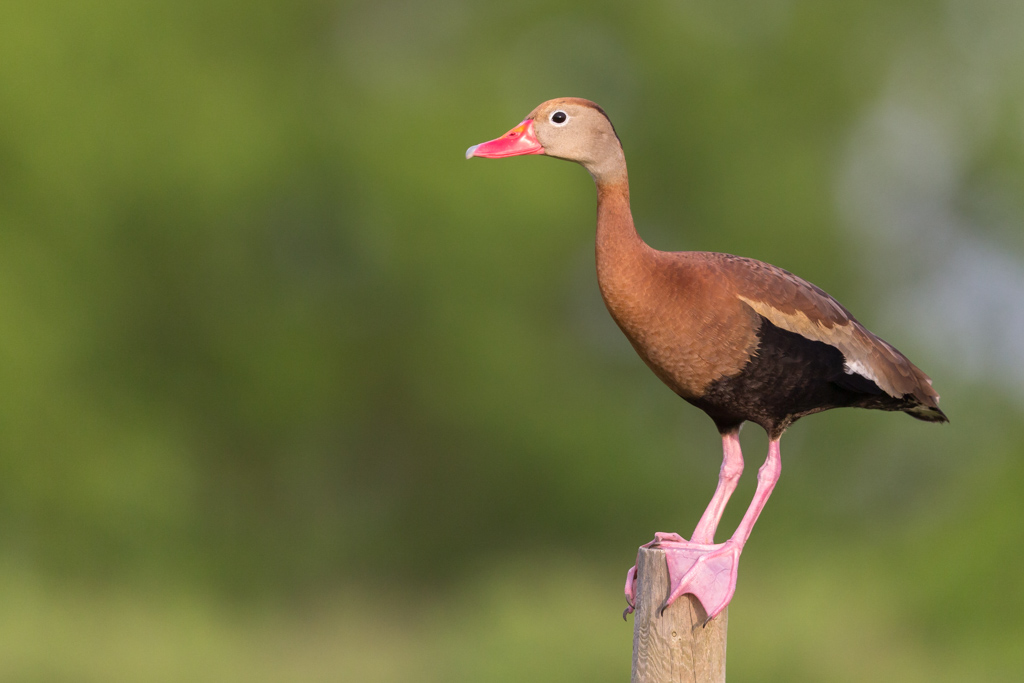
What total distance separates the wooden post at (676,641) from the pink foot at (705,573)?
0.03 m

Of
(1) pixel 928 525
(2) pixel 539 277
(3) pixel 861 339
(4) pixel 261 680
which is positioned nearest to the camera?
(3) pixel 861 339

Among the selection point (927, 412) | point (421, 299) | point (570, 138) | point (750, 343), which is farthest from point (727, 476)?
point (421, 299)

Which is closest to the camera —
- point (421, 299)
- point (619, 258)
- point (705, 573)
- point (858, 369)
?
point (705, 573)

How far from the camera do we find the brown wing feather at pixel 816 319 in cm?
335

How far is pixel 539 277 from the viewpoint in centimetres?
1041

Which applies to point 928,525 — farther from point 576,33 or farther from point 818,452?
point 576,33

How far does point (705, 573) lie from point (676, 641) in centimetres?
22

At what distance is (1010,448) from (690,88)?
4567 millimetres

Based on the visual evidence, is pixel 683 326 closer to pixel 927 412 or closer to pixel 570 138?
pixel 570 138

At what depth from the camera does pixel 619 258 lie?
328 cm

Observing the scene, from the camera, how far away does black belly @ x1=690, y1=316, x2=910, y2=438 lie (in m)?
3.29

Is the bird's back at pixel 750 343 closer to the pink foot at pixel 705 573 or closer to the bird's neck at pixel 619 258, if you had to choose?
the bird's neck at pixel 619 258

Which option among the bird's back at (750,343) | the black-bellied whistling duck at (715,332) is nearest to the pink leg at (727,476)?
the black-bellied whistling duck at (715,332)

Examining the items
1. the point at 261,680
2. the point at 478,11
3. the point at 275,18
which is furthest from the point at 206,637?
the point at 478,11
